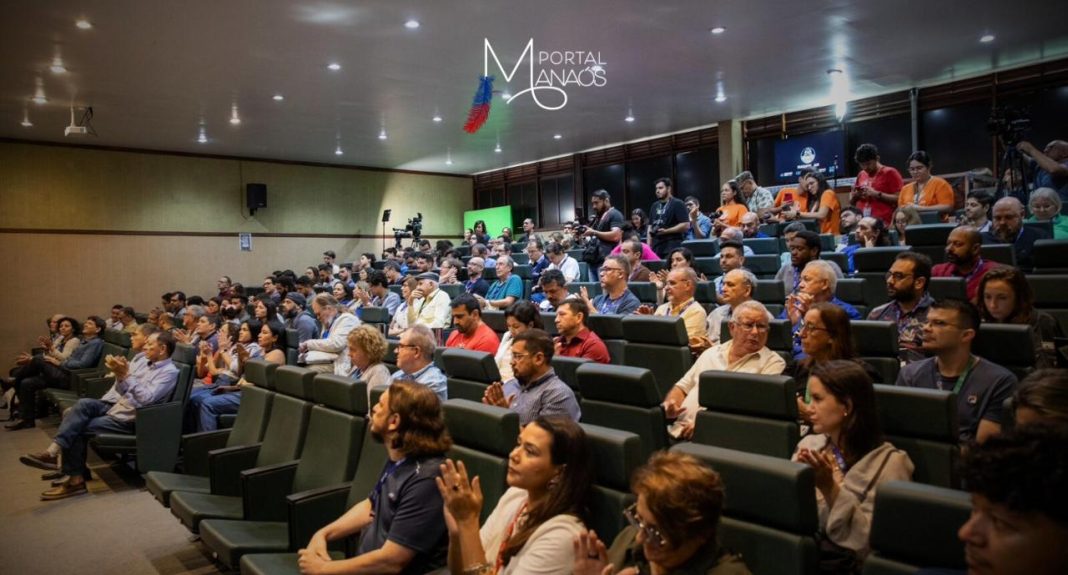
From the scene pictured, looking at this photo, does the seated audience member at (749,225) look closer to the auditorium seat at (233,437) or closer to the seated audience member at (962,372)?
the seated audience member at (962,372)

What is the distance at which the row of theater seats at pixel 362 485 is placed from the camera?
1.41m

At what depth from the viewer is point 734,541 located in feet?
5.35

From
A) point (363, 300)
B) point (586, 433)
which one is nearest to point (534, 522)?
point (586, 433)

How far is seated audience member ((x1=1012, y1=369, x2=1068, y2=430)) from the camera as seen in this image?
1611 millimetres

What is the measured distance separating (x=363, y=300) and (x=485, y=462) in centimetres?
643

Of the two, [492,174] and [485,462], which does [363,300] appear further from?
[492,174]

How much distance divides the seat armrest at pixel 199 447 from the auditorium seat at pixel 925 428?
3.54 metres

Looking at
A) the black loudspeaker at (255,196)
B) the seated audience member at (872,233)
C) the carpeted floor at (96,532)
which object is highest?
the black loudspeaker at (255,196)

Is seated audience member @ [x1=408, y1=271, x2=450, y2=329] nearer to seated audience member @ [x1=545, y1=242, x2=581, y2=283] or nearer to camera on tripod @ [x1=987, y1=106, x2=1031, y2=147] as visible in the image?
seated audience member @ [x1=545, y1=242, x2=581, y2=283]

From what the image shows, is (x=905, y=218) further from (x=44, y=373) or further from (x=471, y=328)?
(x=44, y=373)

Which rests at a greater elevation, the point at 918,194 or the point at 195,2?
the point at 195,2

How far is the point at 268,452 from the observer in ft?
11.8

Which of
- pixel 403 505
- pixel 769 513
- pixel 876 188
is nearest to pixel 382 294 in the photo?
pixel 876 188

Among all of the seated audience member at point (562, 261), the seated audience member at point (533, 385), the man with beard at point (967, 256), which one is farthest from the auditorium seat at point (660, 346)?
the seated audience member at point (562, 261)
